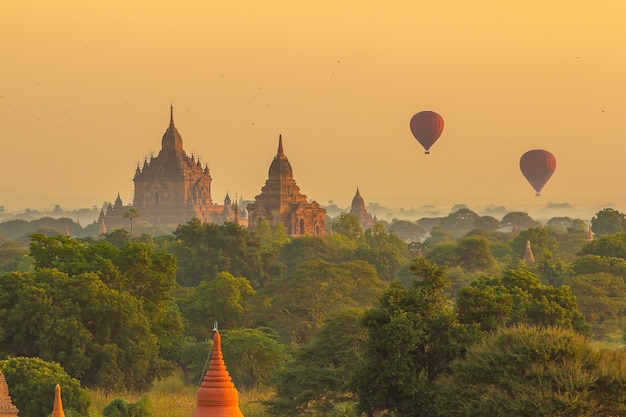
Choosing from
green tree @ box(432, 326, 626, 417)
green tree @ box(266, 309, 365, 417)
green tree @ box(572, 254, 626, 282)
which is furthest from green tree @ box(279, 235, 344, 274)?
green tree @ box(432, 326, 626, 417)

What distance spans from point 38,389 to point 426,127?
10420 cm

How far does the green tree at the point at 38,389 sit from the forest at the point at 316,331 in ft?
0.16

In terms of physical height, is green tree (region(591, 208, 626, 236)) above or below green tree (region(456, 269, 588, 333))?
A: above

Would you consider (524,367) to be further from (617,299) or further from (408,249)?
(408,249)

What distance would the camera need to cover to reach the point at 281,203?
15788 centimetres

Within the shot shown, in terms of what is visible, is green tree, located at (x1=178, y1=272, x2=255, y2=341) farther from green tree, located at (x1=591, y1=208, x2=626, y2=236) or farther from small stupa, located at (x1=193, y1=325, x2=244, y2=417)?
green tree, located at (x1=591, y1=208, x2=626, y2=236)

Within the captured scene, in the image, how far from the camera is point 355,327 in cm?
5272

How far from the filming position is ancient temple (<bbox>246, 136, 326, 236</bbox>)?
158m

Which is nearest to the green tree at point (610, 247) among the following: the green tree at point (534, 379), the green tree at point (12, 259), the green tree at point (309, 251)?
the green tree at point (309, 251)

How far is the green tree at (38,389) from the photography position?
1837 inches

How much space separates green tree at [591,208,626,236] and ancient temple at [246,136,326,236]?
28198 mm

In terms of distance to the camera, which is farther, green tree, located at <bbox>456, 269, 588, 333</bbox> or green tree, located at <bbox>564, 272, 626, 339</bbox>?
green tree, located at <bbox>564, 272, 626, 339</bbox>

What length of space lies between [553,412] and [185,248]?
65887 mm

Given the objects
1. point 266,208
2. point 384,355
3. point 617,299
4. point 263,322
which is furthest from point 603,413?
point 266,208
